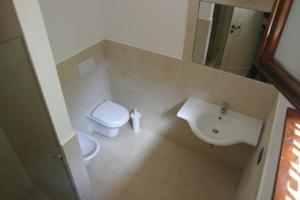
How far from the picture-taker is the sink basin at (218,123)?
1.85 m

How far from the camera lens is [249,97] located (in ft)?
6.31

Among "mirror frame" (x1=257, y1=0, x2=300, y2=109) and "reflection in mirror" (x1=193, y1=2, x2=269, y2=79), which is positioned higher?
"mirror frame" (x1=257, y1=0, x2=300, y2=109)

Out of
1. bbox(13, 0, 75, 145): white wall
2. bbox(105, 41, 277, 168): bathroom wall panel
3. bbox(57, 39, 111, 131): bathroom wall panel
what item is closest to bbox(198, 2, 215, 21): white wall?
bbox(105, 41, 277, 168): bathroom wall panel

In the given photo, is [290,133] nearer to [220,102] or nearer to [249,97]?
[249,97]

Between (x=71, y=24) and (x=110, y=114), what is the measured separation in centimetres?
104

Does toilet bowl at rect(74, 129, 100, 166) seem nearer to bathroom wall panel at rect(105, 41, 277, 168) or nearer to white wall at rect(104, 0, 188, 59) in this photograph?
bathroom wall panel at rect(105, 41, 277, 168)

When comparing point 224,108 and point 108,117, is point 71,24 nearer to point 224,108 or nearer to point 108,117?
point 108,117

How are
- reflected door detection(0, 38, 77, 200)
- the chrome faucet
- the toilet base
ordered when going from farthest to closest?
1. the toilet base
2. the chrome faucet
3. reflected door detection(0, 38, 77, 200)

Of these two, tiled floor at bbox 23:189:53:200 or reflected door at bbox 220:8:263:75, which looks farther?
tiled floor at bbox 23:189:53:200

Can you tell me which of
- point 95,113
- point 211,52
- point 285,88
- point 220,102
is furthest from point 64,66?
point 285,88

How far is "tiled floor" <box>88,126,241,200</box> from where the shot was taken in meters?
2.20

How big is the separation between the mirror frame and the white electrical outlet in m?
1.74

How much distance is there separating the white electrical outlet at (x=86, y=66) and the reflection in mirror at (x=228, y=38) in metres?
1.09

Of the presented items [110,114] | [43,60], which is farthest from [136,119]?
[43,60]
